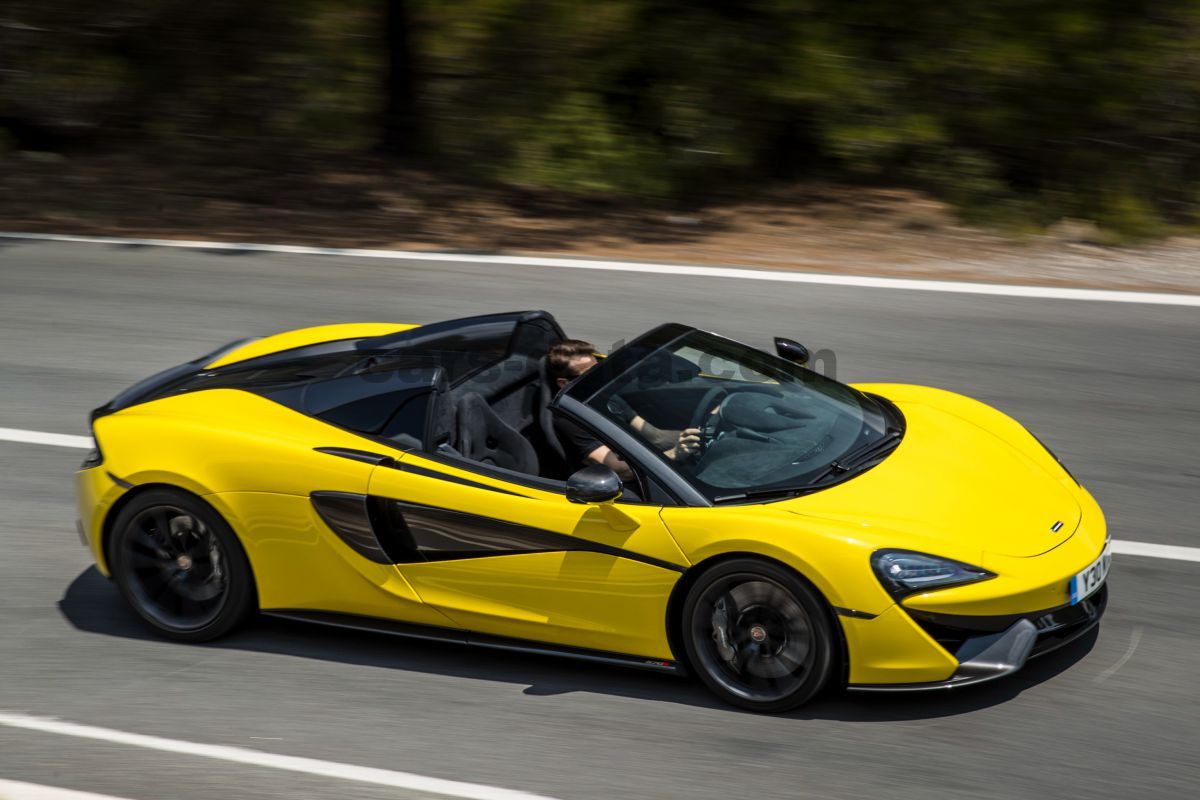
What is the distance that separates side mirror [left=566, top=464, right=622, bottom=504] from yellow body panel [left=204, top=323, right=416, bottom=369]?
6.80ft

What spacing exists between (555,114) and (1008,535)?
989cm

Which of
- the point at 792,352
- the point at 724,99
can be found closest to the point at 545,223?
the point at 724,99

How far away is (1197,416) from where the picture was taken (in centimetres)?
792

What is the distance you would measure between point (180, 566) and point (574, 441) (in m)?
1.78

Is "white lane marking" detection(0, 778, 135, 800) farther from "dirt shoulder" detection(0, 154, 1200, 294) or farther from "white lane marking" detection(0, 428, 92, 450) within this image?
"dirt shoulder" detection(0, 154, 1200, 294)

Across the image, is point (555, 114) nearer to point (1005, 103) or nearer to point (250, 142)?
point (250, 142)

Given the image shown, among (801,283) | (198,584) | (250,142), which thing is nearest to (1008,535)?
Answer: (198,584)

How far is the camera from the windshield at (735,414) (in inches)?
205

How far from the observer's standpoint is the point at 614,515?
16.4ft

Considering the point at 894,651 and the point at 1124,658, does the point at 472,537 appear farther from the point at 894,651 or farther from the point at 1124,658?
the point at 1124,658

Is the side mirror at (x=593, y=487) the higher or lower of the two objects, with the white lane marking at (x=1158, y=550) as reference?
higher

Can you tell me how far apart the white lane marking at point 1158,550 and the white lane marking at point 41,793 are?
450 cm

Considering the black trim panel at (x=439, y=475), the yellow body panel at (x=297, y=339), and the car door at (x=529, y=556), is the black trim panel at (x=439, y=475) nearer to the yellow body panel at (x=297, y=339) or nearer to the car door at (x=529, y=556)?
the car door at (x=529, y=556)

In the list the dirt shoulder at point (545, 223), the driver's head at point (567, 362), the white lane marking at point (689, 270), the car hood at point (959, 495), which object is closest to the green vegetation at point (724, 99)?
the dirt shoulder at point (545, 223)
